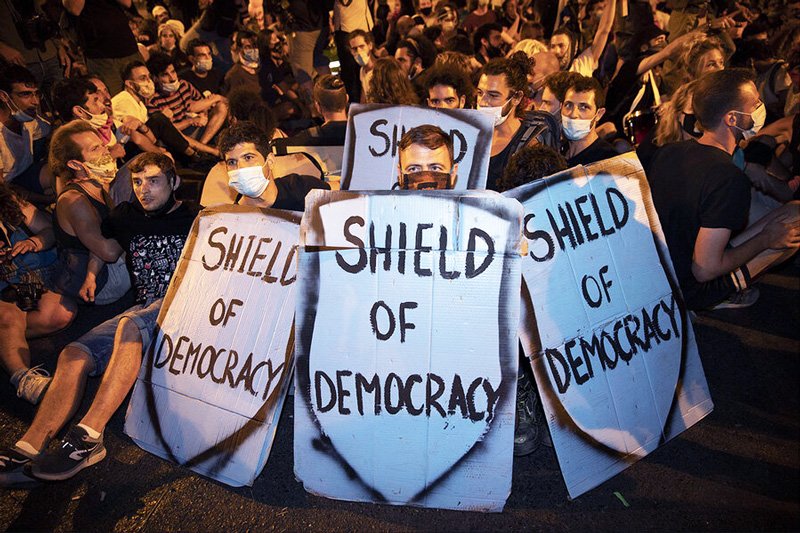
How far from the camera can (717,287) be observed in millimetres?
3275

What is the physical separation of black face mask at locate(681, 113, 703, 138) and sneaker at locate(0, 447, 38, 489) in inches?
171

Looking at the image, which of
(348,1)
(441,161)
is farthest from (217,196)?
(348,1)

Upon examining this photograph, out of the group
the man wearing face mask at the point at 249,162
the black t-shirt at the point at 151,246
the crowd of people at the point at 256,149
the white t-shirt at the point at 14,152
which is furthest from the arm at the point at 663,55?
the white t-shirt at the point at 14,152

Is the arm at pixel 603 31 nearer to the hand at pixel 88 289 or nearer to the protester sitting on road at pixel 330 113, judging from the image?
the protester sitting on road at pixel 330 113

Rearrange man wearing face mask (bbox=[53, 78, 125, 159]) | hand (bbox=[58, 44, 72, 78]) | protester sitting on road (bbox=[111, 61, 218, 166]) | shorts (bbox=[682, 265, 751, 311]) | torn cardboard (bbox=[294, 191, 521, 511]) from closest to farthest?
torn cardboard (bbox=[294, 191, 521, 511]), shorts (bbox=[682, 265, 751, 311]), man wearing face mask (bbox=[53, 78, 125, 159]), protester sitting on road (bbox=[111, 61, 218, 166]), hand (bbox=[58, 44, 72, 78])

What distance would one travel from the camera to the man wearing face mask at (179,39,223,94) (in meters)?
7.52

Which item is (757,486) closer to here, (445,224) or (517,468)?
(517,468)

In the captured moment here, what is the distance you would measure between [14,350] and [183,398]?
5.18 ft

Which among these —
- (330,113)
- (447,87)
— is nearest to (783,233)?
(447,87)

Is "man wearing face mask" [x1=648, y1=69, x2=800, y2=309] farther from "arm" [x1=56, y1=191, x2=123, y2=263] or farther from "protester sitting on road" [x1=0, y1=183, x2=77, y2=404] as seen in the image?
"protester sitting on road" [x1=0, y1=183, x2=77, y2=404]

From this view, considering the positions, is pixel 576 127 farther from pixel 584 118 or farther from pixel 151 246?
pixel 151 246

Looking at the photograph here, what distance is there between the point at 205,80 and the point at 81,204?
469cm

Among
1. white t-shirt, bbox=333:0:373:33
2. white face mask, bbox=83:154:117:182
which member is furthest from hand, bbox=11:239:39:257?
white t-shirt, bbox=333:0:373:33

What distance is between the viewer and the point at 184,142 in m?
6.57
